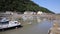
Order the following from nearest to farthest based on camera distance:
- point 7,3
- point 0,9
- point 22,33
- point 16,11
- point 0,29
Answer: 1. point 22,33
2. point 0,29
3. point 0,9
4. point 7,3
5. point 16,11

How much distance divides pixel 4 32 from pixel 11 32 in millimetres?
1146

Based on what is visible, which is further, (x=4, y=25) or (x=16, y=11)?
(x=16, y=11)

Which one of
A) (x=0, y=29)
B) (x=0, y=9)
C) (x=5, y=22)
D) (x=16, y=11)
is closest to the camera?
(x=0, y=29)

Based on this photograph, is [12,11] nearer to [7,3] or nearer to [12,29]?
[7,3]

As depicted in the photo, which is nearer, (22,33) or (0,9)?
(22,33)

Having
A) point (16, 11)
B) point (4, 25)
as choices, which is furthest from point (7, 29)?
point (16, 11)

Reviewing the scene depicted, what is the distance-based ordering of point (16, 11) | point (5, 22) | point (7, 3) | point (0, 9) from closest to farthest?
point (5, 22) < point (0, 9) < point (7, 3) < point (16, 11)

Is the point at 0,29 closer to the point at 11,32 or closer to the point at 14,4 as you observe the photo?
the point at 11,32

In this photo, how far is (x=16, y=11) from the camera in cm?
8788

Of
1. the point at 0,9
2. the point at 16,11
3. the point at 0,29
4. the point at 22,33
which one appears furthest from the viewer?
the point at 16,11

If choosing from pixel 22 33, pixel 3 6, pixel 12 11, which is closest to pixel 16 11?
pixel 12 11

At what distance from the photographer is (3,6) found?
77.7m

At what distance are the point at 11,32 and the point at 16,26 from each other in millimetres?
5079

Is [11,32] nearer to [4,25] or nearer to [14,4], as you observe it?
[4,25]
